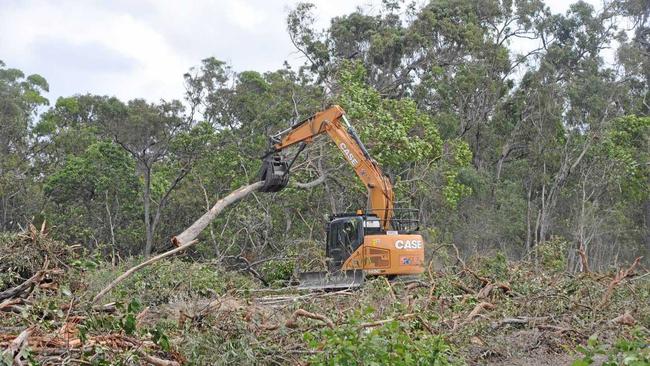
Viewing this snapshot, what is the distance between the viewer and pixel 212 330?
22.8ft

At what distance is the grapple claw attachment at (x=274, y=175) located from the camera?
1411 centimetres

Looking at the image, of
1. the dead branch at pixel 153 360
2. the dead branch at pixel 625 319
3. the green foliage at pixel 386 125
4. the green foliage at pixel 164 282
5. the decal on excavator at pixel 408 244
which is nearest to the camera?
the dead branch at pixel 153 360

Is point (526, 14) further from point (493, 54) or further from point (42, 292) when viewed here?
point (42, 292)

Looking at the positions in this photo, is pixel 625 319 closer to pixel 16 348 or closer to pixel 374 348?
pixel 374 348

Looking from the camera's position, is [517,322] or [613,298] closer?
[517,322]

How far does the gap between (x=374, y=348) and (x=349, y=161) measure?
8.93 meters

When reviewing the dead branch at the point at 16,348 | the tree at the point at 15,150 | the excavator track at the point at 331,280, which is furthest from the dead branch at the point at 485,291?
the tree at the point at 15,150

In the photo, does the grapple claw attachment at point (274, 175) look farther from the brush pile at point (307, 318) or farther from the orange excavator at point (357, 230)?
the brush pile at point (307, 318)

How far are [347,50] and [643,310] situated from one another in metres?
21.9

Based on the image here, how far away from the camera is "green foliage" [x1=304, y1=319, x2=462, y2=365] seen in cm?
593

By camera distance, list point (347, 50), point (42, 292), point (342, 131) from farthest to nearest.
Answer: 1. point (347, 50)
2. point (342, 131)
3. point (42, 292)

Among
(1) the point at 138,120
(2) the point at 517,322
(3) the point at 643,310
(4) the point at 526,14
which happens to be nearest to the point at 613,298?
(3) the point at 643,310

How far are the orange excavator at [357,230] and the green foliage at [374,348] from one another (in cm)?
526

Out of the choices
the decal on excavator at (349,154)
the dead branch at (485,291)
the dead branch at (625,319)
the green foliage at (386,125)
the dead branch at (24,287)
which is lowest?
the dead branch at (625,319)
